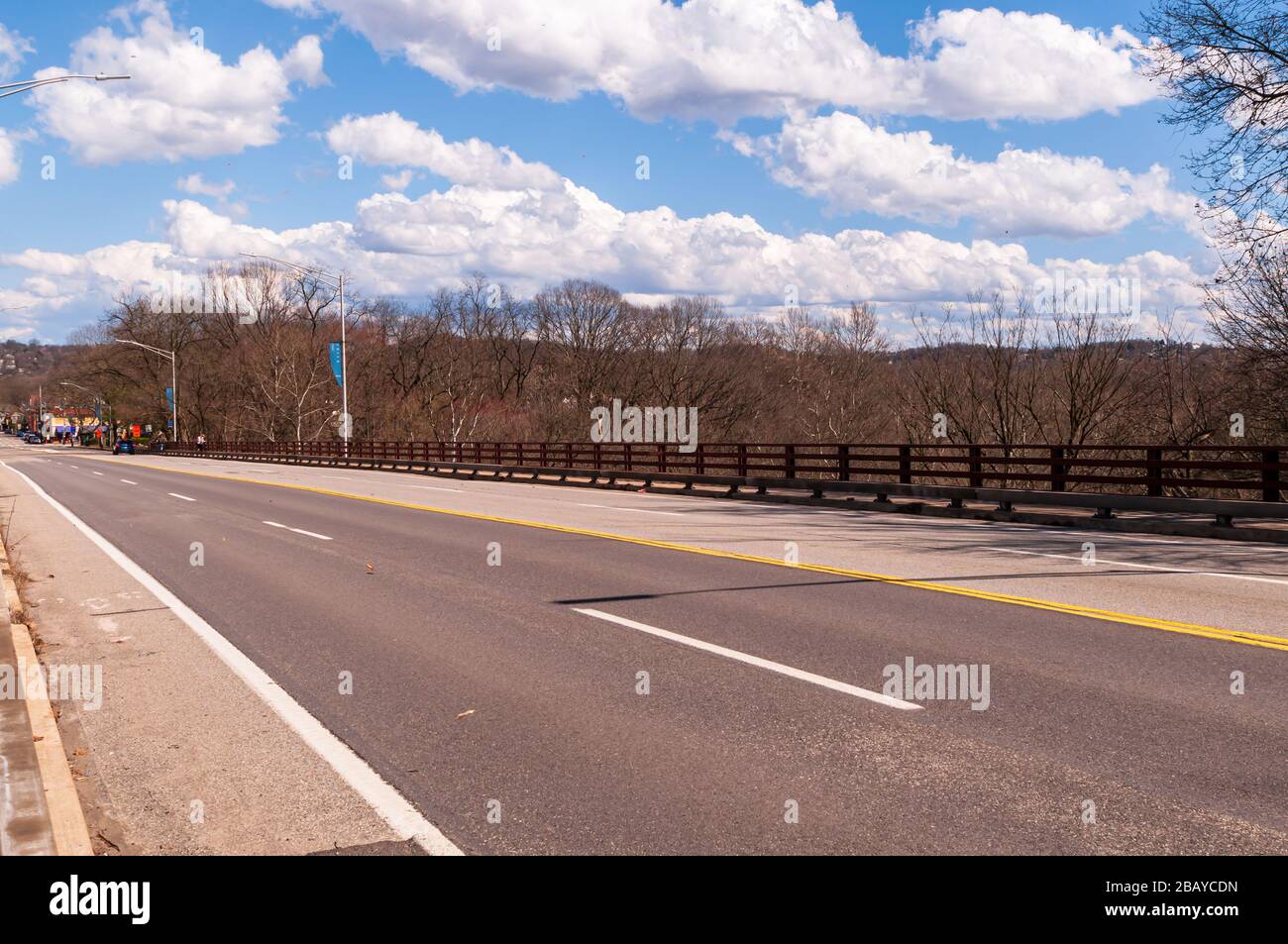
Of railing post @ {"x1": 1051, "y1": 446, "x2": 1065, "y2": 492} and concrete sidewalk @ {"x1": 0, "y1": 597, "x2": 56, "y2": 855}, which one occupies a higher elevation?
railing post @ {"x1": 1051, "y1": 446, "x2": 1065, "y2": 492}

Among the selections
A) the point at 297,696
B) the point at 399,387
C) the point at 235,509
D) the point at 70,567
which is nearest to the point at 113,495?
the point at 235,509

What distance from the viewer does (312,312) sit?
98625mm

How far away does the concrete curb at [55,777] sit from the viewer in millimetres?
4547

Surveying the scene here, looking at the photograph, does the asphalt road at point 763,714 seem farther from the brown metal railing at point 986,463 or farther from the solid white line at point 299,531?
the brown metal railing at point 986,463

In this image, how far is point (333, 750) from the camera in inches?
238

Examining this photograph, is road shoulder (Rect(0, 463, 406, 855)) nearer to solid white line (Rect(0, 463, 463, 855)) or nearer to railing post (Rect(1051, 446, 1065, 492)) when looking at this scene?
solid white line (Rect(0, 463, 463, 855))

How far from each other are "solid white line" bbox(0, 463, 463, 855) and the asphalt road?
0.31 feet

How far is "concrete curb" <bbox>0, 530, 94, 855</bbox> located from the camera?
455 centimetres

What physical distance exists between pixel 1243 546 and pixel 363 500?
19198 mm

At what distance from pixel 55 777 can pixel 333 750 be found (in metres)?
1.39

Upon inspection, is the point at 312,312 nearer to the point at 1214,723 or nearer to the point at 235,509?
the point at 235,509

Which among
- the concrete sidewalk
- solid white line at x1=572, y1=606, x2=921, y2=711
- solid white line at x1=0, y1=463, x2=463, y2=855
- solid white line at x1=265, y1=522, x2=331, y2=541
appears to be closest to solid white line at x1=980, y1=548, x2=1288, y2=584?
solid white line at x1=572, y1=606, x2=921, y2=711

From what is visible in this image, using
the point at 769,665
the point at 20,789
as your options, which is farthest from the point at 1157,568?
the point at 20,789
